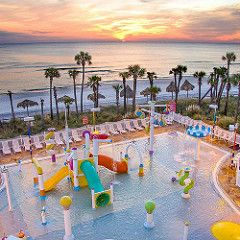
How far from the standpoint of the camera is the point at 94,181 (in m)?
11.8

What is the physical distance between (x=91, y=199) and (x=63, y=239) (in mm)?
2490

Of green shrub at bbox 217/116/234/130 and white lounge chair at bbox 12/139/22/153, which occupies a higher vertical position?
green shrub at bbox 217/116/234/130

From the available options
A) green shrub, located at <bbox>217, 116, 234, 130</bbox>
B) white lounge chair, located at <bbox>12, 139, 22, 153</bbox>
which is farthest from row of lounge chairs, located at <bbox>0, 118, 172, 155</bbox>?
green shrub, located at <bbox>217, 116, 234, 130</bbox>

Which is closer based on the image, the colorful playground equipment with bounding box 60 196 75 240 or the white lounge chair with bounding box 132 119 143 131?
the colorful playground equipment with bounding box 60 196 75 240

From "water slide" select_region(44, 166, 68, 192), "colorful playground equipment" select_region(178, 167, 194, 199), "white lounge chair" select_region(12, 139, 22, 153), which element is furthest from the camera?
"white lounge chair" select_region(12, 139, 22, 153)

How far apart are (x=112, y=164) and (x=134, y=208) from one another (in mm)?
2947

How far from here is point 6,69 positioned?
7994cm

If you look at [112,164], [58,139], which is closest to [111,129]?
[58,139]

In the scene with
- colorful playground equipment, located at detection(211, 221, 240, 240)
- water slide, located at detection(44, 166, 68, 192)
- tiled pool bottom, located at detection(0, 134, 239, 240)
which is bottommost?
tiled pool bottom, located at detection(0, 134, 239, 240)

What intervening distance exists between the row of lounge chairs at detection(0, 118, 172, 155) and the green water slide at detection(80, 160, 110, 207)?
5966 millimetres

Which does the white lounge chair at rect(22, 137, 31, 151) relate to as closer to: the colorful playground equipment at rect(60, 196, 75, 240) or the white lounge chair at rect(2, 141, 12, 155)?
the white lounge chair at rect(2, 141, 12, 155)

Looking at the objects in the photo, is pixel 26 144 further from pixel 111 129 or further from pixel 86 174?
pixel 86 174

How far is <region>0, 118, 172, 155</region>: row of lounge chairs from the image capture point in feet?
56.1

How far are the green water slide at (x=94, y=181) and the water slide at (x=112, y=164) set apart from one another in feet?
4.20
